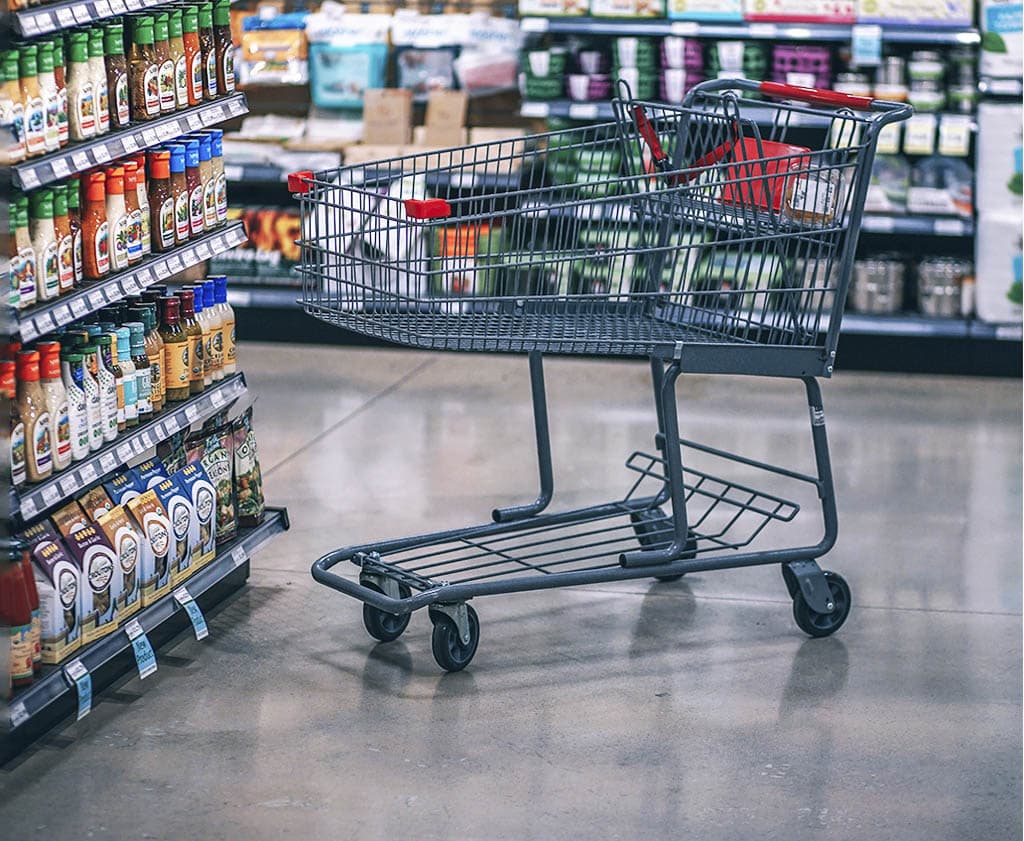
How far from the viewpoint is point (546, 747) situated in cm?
335

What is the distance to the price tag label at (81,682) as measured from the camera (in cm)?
327

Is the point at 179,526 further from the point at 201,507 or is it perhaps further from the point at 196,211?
the point at 196,211

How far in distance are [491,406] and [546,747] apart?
285 centimetres

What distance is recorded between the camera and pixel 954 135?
639 cm

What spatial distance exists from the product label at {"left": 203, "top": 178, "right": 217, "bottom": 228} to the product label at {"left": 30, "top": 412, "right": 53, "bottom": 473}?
2.87ft

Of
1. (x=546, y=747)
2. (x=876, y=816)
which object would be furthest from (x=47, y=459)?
(x=876, y=816)

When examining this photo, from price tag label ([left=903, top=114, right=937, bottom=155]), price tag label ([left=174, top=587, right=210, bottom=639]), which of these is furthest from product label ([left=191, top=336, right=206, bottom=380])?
price tag label ([left=903, top=114, right=937, bottom=155])

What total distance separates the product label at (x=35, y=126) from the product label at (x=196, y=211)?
2.24ft

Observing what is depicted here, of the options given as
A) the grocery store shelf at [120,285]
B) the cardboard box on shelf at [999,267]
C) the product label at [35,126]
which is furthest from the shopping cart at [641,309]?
the cardboard box on shelf at [999,267]

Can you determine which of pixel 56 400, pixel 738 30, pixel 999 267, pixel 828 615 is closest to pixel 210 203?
pixel 56 400

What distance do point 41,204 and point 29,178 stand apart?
0.13 meters

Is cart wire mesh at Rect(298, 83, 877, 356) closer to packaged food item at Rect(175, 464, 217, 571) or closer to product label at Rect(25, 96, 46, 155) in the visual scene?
packaged food item at Rect(175, 464, 217, 571)

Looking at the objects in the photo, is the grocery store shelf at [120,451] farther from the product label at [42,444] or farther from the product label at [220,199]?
the product label at [220,199]

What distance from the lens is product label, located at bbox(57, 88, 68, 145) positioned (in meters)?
3.24
